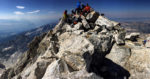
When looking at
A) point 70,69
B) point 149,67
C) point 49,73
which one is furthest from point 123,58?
point 49,73

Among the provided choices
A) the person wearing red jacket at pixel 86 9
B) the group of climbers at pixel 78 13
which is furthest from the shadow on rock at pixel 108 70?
the person wearing red jacket at pixel 86 9

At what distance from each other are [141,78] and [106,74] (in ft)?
14.3

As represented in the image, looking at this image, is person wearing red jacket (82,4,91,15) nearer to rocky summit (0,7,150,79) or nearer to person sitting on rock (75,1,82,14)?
person sitting on rock (75,1,82,14)

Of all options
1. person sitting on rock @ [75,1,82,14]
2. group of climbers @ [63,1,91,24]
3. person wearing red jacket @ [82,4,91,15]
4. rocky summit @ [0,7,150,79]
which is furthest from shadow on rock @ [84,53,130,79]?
person sitting on rock @ [75,1,82,14]

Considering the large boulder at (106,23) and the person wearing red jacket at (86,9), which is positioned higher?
the person wearing red jacket at (86,9)

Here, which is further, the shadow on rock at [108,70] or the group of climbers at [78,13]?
the group of climbers at [78,13]

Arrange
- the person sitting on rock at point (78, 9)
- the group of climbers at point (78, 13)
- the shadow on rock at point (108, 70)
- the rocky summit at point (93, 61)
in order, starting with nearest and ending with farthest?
the rocky summit at point (93, 61) < the shadow on rock at point (108, 70) < the group of climbers at point (78, 13) < the person sitting on rock at point (78, 9)

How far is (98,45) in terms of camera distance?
1388cm

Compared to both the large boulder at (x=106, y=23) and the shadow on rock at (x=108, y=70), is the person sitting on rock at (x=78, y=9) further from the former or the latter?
the shadow on rock at (x=108, y=70)

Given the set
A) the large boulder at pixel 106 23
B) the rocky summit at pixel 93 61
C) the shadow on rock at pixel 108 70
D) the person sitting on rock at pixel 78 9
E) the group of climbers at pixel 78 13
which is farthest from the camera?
the person sitting on rock at pixel 78 9

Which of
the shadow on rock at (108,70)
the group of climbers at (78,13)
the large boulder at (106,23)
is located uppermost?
the group of climbers at (78,13)

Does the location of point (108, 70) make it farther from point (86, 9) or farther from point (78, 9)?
point (78, 9)

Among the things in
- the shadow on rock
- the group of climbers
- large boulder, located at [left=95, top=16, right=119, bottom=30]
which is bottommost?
the shadow on rock

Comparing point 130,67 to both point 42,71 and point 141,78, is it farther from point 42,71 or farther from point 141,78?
point 42,71
